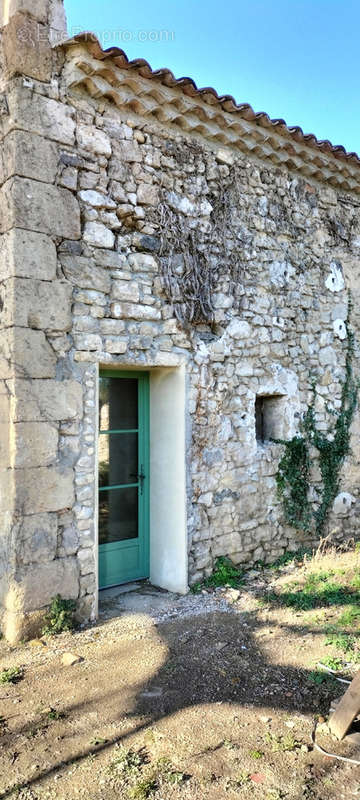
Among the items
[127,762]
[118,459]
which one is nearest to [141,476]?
[118,459]

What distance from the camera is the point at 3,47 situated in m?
3.73

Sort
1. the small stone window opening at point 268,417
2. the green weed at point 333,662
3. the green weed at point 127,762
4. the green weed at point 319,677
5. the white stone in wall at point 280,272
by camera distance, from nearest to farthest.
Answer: the green weed at point 127,762 < the green weed at point 319,677 < the green weed at point 333,662 < the white stone in wall at point 280,272 < the small stone window opening at point 268,417

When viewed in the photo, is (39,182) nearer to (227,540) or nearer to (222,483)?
(222,483)

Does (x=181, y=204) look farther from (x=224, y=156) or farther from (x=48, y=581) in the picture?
(x=48, y=581)

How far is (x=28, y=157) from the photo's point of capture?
359 cm

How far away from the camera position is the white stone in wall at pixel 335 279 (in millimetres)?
5898

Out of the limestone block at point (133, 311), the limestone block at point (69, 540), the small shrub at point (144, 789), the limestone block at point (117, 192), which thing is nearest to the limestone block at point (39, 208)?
the limestone block at point (117, 192)

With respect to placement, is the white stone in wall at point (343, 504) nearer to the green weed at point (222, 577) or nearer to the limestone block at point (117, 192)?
the green weed at point (222, 577)

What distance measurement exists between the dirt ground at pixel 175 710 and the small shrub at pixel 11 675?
2.0 inches

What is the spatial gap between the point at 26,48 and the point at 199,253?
1.95m

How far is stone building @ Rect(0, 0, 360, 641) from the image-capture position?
141 inches

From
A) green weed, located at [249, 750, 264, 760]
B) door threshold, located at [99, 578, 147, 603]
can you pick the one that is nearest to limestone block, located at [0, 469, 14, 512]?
door threshold, located at [99, 578, 147, 603]

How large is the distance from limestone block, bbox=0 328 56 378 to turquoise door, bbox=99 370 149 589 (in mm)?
790

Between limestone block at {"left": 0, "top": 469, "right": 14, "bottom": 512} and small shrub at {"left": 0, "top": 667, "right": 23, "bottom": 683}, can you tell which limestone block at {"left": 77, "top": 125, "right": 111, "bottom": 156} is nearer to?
limestone block at {"left": 0, "top": 469, "right": 14, "bottom": 512}
